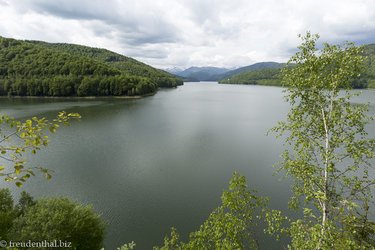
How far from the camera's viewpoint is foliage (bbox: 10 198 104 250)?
43.8 feet

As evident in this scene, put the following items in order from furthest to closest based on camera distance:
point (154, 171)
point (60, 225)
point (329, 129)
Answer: point (154, 171) → point (60, 225) → point (329, 129)

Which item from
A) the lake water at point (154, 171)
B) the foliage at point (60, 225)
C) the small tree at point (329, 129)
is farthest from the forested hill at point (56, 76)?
the small tree at point (329, 129)

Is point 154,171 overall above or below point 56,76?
below

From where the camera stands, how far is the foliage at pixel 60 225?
1334 centimetres

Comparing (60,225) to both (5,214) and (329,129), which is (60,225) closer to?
(5,214)

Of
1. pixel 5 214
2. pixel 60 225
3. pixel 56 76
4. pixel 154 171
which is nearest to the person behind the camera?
pixel 60 225

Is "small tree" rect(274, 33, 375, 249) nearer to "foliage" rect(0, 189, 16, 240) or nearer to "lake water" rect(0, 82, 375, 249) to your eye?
"lake water" rect(0, 82, 375, 249)

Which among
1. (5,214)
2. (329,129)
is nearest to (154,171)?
(5,214)

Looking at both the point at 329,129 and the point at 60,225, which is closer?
the point at 329,129

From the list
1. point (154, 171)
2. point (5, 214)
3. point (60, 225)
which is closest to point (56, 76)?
point (154, 171)

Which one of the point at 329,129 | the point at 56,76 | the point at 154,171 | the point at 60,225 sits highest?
the point at 56,76

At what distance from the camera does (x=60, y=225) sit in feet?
45.4

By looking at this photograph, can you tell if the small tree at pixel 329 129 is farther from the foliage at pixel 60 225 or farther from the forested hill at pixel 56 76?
the forested hill at pixel 56 76

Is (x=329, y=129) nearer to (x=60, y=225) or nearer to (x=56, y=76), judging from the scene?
(x=60, y=225)
